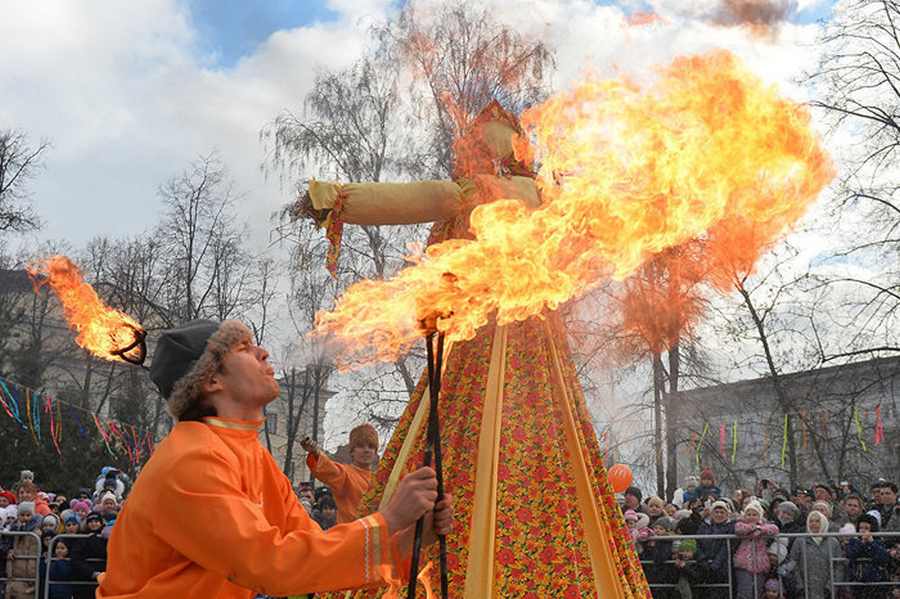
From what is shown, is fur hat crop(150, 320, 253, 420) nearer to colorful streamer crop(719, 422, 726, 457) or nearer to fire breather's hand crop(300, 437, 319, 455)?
fire breather's hand crop(300, 437, 319, 455)

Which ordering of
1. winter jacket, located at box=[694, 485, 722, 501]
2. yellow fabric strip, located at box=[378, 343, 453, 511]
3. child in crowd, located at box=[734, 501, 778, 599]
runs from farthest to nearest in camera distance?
winter jacket, located at box=[694, 485, 722, 501] → child in crowd, located at box=[734, 501, 778, 599] → yellow fabric strip, located at box=[378, 343, 453, 511]

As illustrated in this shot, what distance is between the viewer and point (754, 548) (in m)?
8.74

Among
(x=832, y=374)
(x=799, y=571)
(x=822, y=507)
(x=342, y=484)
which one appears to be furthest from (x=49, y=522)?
(x=832, y=374)

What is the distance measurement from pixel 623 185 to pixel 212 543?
2417mm

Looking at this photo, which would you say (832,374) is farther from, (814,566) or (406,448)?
(406,448)

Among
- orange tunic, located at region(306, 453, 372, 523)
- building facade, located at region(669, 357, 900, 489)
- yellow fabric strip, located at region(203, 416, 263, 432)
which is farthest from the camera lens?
building facade, located at region(669, 357, 900, 489)

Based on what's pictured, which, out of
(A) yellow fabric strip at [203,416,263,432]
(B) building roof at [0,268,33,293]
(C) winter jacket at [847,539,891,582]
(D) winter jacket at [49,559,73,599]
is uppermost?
(B) building roof at [0,268,33,293]

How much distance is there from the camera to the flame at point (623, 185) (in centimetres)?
372

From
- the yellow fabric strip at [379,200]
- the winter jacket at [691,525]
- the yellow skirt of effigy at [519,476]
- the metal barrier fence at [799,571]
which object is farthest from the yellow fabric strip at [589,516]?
the winter jacket at [691,525]

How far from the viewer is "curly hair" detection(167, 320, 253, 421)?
9.80 ft

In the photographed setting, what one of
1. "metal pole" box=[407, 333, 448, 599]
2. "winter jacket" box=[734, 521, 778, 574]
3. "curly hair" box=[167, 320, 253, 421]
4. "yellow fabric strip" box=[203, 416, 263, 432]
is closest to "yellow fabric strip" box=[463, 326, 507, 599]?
"metal pole" box=[407, 333, 448, 599]

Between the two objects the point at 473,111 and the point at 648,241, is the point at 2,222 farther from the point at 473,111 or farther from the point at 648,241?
the point at 648,241

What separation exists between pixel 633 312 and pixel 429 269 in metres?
11.0

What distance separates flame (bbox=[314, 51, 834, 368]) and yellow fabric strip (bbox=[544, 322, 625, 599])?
46 centimetres
